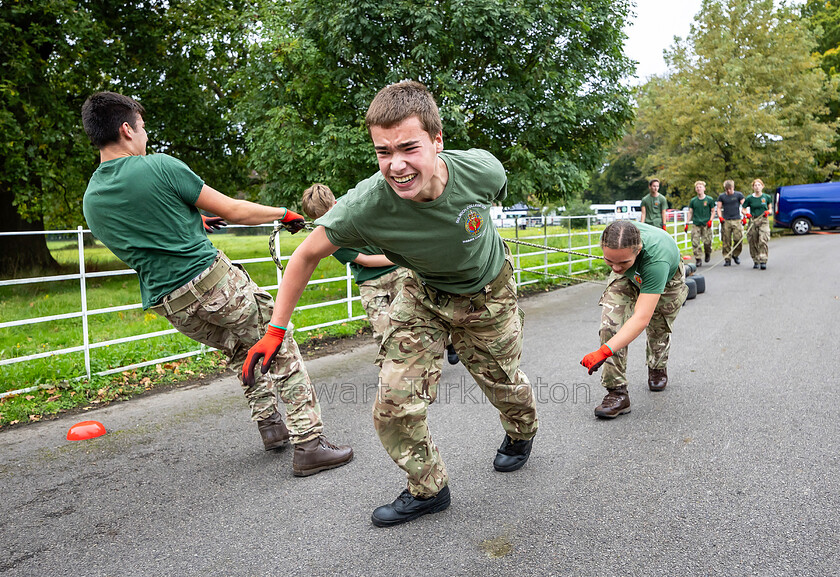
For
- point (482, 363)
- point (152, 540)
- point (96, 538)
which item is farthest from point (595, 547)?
point (96, 538)

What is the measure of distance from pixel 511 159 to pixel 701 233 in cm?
742

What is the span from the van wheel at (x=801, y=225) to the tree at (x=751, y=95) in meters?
4.09

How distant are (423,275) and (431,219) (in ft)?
1.48

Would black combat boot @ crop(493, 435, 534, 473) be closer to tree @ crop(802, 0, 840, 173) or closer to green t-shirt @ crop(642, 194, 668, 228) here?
green t-shirt @ crop(642, 194, 668, 228)

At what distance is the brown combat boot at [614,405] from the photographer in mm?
4703

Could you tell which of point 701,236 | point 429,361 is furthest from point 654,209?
point 429,361

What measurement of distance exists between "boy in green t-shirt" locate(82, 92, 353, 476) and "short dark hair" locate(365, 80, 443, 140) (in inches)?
45.6

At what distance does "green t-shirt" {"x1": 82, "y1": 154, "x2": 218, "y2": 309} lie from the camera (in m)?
3.56

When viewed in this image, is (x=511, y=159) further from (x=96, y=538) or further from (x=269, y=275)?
(x=96, y=538)

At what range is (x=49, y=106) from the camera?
41.5ft

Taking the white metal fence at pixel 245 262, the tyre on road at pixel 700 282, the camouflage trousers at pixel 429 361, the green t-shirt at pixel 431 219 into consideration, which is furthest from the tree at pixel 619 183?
the green t-shirt at pixel 431 219

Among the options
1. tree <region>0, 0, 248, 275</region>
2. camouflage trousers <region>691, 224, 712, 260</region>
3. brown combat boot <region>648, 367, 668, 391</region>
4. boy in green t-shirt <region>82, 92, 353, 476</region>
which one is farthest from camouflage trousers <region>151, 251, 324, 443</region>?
camouflage trousers <region>691, 224, 712, 260</region>

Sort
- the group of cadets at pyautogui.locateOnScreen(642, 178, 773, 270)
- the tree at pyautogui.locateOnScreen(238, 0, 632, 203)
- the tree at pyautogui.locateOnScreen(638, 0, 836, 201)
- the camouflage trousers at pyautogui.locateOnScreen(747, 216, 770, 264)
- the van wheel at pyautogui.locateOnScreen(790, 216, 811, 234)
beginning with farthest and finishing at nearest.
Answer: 1. the tree at pyautogui.locateOnScreen(638, 0, 836, 201)
2. the van wheel at pyautogui.locateOnScreen(790, 216, 811, 234)
3. the camouflage trousers at pyautogui.locateOnScreen(747, 216, 770, 264)
4. the group of cadets at pyautogui.locateOnScreen(642, 178, 773, 270)
5. the tree at pyautogui.locateOnScreen(238, 0, 632, 203)

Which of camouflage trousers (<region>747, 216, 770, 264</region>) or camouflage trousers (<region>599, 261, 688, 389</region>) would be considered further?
camouflage trousers (<region>747, 216, 770, 264</region>)
